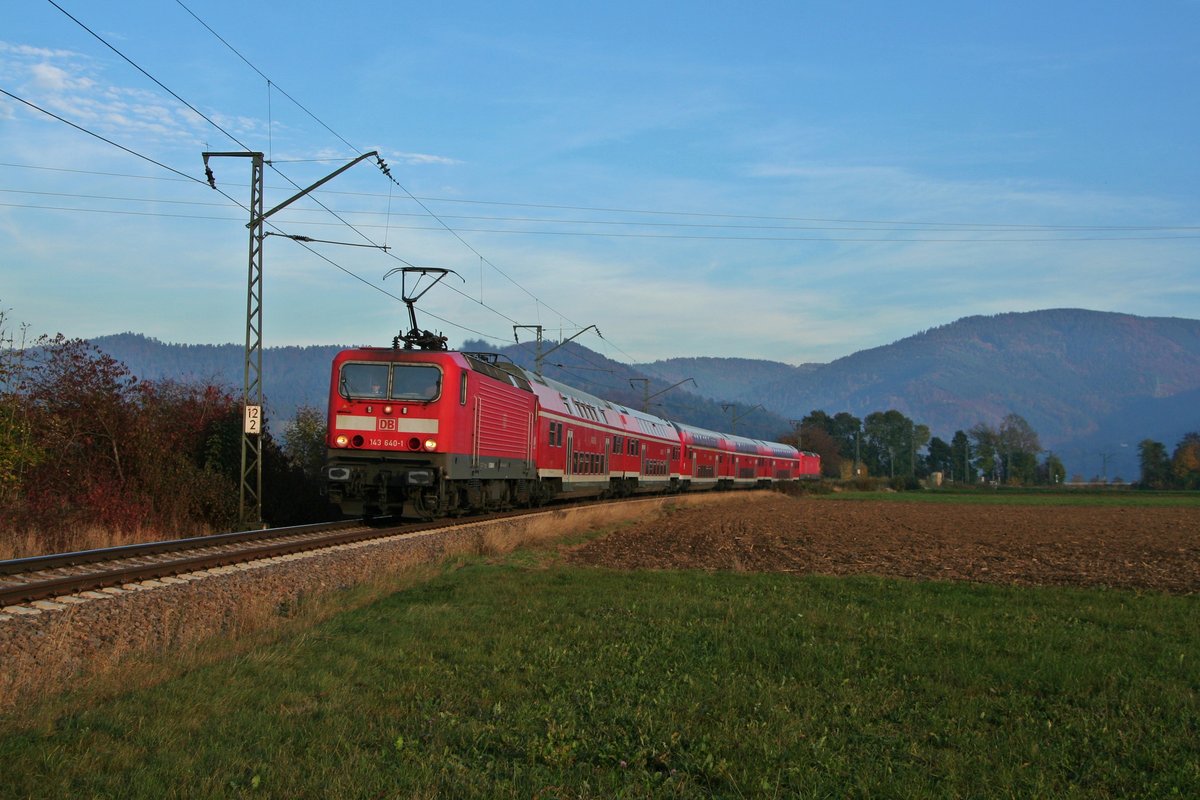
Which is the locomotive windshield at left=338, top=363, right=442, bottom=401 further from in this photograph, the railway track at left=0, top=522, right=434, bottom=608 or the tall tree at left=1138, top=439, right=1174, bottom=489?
the tall tree at left=1138, top=439, right=1174, bottom=489

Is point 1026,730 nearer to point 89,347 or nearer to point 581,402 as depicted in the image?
point 89,347

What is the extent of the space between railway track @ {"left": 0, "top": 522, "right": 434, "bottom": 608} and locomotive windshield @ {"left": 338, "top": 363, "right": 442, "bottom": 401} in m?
3.12

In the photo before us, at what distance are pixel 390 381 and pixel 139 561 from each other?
784 centimetres

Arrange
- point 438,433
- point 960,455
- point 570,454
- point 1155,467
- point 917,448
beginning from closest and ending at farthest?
point 438,433 < point 570,454 < point 1155,467 < point 960,455 < point 917,448

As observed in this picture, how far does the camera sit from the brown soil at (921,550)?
17.8 meters

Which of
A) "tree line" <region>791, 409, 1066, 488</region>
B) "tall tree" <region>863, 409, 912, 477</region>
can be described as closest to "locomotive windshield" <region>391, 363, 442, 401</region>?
"tree line" <region>791, 409, 1066, 488</region>

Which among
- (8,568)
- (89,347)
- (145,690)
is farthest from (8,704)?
(89,347)

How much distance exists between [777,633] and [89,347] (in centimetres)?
1792

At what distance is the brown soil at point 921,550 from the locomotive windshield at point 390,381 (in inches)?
190

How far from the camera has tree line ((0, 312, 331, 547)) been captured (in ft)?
62.4

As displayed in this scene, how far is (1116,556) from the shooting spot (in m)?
21.8

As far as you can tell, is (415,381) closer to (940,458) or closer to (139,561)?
(139,561)

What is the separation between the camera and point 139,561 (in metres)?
15.1

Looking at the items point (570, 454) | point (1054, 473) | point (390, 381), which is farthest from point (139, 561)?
point (1054, 473)
